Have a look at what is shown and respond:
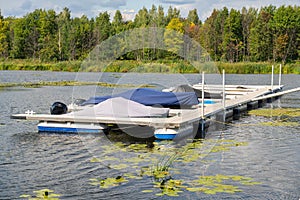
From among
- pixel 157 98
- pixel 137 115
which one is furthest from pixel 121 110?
pixel 157 98

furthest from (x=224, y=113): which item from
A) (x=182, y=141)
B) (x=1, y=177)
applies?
(x=1, y=177)

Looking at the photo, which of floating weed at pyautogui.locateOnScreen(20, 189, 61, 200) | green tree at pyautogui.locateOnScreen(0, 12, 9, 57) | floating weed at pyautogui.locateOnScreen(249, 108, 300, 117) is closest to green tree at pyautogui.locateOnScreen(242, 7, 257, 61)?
green tree at pyautogui.locateOnScreen(0, 12, 9, 57)

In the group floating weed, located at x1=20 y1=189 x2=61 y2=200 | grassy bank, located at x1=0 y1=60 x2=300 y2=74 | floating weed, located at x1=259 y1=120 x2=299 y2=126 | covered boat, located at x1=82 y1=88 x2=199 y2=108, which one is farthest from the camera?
grassy bank, located at x1=0 y1=60 x2=300 y2=74

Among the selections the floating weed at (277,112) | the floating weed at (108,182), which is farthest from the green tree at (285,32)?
the floating weed at (108,182)

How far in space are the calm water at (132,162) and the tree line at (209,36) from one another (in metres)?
41.2

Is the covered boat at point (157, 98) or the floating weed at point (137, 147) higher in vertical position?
the covered boat at point (157, 98)

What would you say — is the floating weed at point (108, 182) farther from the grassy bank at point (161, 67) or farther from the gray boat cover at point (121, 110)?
the grassy bank at point (161, 67)

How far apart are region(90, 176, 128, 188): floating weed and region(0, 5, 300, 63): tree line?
45.1m

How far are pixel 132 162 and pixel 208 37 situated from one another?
48900 mm

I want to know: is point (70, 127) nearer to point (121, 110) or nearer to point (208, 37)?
point (121, 110)

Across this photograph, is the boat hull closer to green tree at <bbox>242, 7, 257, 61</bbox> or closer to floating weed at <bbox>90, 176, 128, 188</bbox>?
floating weed at <bbox>90, 176, 128, 188</bbox>

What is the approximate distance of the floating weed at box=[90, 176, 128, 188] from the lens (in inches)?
Result: 347

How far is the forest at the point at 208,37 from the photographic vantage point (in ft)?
185

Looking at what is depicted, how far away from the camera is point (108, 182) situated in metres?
9.00
